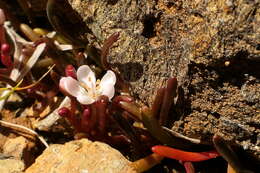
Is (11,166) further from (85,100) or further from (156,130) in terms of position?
(156,130)

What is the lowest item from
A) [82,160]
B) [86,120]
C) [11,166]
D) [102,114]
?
[11,166]

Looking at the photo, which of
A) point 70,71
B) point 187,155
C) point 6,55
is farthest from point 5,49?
point 187,155

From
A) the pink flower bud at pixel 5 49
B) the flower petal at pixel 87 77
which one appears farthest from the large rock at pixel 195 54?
the pink flower bud at pixel 5 49

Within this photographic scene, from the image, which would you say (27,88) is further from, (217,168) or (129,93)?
(217,168)

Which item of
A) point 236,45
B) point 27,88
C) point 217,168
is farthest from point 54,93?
point 236,45

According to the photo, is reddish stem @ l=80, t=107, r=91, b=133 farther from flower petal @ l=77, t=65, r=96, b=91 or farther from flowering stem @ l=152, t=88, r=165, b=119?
flowering stem @ l=152, t=88, r=165, b=119

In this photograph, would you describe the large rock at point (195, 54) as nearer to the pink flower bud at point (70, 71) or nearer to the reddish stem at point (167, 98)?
the reddish stem at point (167, 98)
